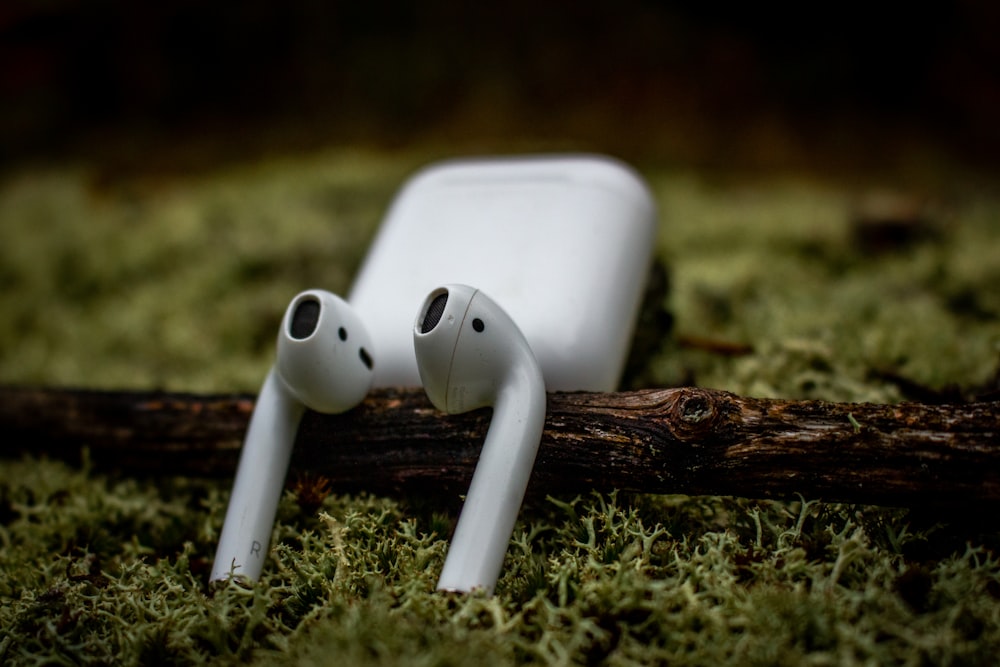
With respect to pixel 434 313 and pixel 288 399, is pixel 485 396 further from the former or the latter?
pixel 288 399

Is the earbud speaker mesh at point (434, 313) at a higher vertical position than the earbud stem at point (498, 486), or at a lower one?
higher

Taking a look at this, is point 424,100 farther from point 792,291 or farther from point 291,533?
point 291,533

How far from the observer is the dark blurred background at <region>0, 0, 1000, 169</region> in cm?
400

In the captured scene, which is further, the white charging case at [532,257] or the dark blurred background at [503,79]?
the dark blurred background at [503,79]

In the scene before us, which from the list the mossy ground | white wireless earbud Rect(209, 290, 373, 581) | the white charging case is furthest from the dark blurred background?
white wireless earbud Rect(209, 290, 373, 581)

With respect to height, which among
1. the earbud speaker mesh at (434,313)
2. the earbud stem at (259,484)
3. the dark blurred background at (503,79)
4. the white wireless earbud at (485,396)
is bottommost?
the earbud stem at (259,484)

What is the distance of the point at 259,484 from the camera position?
125 cm

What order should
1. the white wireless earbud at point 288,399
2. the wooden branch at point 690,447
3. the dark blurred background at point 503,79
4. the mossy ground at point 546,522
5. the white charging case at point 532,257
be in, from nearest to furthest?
the mossy ground at point 546,522, the wooden branch at point 690,447, the white wireless earbud at point 288,399, the white charging case at point 532,257, the dark blurred background at point 503,79

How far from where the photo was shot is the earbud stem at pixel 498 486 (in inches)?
41.0

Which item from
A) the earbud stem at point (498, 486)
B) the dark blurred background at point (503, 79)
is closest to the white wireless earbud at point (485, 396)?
the earbud stem at point (498, 486)

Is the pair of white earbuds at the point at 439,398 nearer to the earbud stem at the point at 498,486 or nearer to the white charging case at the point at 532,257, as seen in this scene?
the earbud stem at the point at 498,486

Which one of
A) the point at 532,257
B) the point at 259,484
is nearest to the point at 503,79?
the point at 532,257

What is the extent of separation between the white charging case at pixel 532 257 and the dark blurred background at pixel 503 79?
2.57 metres

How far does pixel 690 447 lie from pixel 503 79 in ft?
12.3
